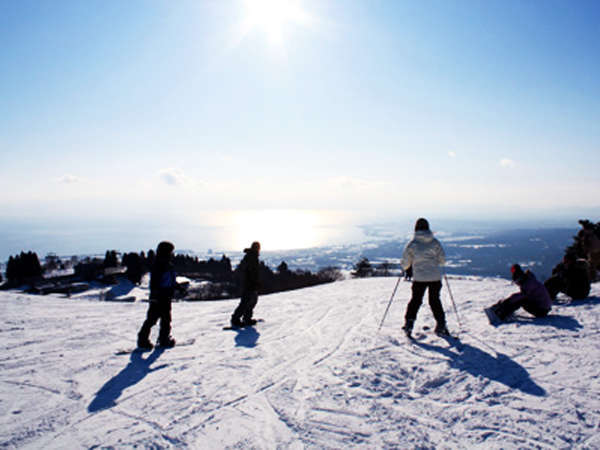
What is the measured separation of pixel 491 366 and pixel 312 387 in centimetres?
257

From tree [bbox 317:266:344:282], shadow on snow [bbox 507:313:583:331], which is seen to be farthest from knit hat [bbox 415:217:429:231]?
tree [bbox 317:266:344:282]

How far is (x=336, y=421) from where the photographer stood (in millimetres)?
3207

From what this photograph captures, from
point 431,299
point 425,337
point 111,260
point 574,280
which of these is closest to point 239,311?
point 425,337

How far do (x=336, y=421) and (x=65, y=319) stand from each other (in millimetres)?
8358

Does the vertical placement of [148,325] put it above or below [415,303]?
below

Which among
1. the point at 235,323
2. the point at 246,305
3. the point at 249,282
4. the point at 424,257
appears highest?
the point at 424,257

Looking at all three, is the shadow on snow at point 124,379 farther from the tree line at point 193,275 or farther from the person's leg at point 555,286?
the tree line at point 193,275

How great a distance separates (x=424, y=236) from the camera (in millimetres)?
6047

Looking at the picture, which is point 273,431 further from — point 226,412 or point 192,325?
point 192,325

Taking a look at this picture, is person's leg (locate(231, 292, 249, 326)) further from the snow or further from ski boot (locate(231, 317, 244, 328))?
the snow

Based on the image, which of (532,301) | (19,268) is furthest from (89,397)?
(19,268)

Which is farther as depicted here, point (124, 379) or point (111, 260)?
point (111, 260)

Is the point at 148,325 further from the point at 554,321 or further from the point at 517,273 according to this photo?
the point at 554,321

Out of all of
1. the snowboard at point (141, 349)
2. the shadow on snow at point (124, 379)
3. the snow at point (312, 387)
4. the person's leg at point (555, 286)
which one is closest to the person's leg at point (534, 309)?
the snow at point (312, 387)
